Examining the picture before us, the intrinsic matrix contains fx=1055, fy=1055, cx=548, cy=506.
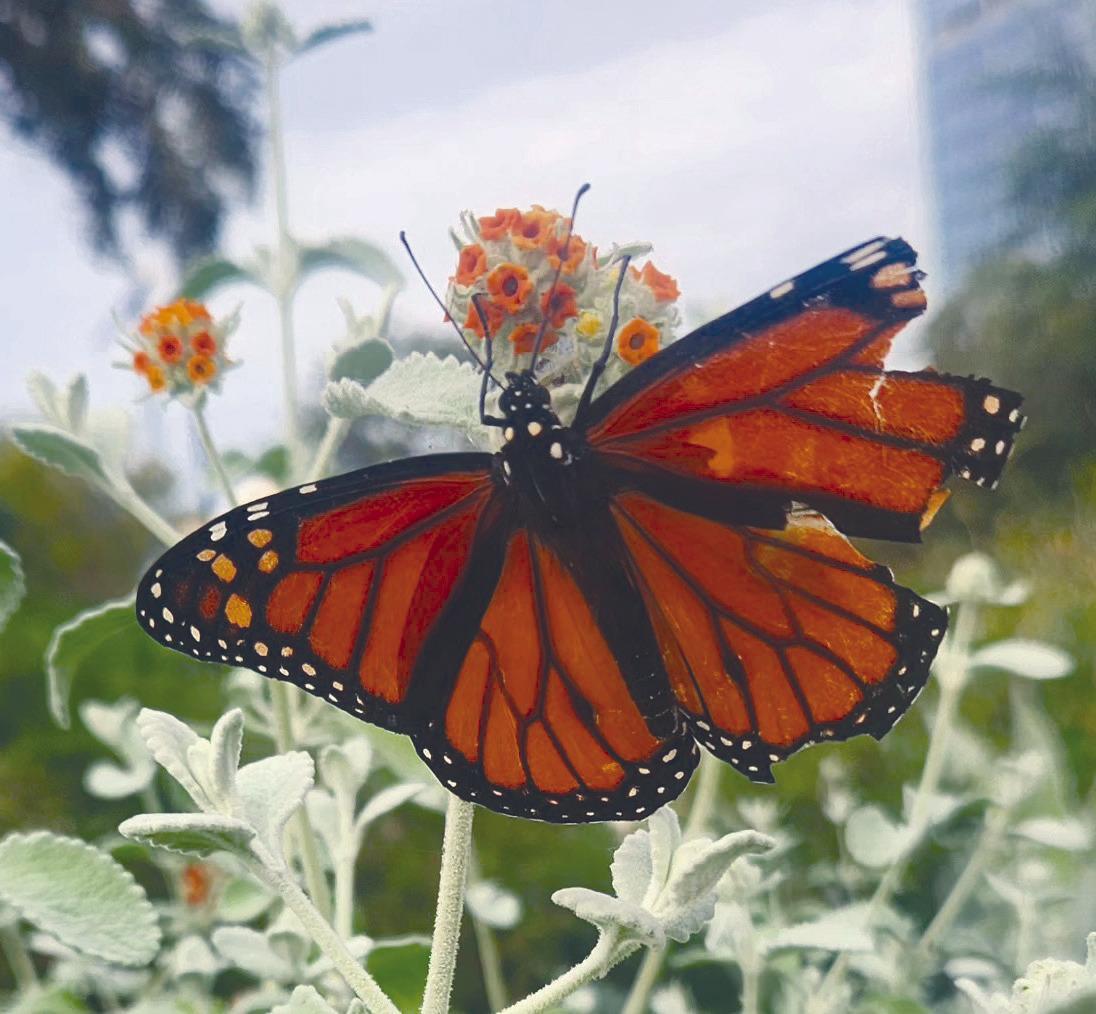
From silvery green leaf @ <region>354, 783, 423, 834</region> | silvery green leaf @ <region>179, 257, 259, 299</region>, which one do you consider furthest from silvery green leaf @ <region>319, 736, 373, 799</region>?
silvery green leaf @ <region>179, 257, 259, 299</region>

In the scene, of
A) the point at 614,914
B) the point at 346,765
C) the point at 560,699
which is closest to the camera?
the point at 614,914

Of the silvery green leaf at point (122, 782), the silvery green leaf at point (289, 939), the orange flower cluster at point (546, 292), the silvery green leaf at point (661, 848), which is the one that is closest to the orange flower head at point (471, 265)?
the orange flower cluster at point (546, 292)

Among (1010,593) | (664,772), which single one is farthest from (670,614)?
(1010,593)

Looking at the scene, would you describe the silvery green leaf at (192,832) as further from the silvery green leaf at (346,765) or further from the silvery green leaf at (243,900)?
the silvery green leaf at (243,900)

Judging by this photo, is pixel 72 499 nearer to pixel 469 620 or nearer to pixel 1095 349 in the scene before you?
pixel 469 620

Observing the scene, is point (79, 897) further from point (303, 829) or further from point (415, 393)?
point (415, 393)

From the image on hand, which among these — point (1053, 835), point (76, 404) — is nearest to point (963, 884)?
point (1053, 835)
